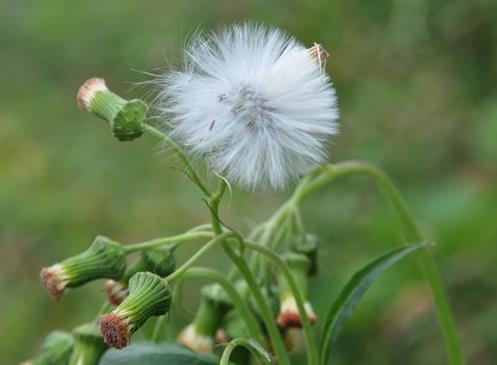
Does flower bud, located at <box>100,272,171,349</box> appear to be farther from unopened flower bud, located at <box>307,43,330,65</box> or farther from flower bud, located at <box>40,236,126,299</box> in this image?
unopened flower bud, located at <box>307,43,330,65</box>

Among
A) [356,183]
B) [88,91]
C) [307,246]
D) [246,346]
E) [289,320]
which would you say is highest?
[356,183]

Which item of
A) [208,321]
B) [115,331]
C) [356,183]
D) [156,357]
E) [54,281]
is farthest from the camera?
[356,183]

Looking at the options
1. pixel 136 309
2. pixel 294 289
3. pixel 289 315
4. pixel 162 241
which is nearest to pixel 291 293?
pixel 289 315

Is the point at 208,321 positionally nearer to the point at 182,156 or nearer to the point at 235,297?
the point at 235,297

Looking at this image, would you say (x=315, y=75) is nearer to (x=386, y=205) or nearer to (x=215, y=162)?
(x=215, y=162)

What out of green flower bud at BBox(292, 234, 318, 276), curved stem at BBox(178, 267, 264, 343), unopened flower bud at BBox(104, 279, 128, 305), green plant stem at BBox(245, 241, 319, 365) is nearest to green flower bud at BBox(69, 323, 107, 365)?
unopened flower bud at BBox(104, 279, 128, 305)

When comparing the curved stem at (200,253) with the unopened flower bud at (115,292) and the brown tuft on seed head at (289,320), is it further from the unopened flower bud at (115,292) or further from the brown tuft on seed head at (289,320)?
the brown tuft on seed head at (289,320)
